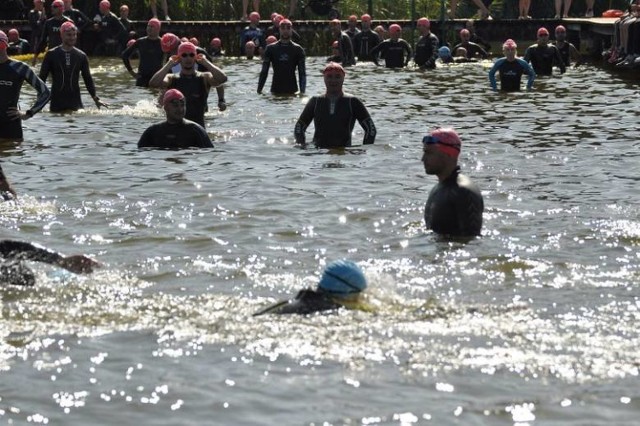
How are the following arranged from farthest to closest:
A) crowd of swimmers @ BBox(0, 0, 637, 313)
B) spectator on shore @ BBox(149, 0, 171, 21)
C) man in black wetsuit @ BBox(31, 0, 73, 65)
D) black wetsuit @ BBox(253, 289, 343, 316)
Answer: spectator on shore @ BBox(149, 0, 171, 21), man in black wetsuit @ BBox(31, 0, 73, 65), crowd of swimmers @ BBox(0, 0, 637, 313), black wetsuit @ BBox(253, 289, 343, 316)

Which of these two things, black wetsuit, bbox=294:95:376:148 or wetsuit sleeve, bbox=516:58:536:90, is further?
wetsuit sleeve, bbox=516:58:536:90

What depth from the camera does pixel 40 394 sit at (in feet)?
25.0

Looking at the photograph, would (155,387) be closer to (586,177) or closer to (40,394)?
(40,394)

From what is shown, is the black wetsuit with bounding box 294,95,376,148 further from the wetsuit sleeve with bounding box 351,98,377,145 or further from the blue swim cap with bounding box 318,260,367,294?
the blue swim cap with bounding box 318,260,367,294

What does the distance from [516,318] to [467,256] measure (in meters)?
2.08

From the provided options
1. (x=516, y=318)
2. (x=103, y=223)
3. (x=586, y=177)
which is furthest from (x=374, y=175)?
(x=516, y=318)

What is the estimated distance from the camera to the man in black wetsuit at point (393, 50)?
35031 millimetres

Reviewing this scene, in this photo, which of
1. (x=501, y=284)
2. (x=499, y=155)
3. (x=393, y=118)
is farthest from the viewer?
(x=393, y=118)

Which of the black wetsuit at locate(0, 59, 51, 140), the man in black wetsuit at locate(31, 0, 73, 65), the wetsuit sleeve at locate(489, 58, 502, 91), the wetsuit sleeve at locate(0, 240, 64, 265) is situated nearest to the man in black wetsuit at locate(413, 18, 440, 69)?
the wetsuit sleeve at locate(489, 58, 502, 91)

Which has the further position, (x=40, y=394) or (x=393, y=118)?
(x=393, y=118)

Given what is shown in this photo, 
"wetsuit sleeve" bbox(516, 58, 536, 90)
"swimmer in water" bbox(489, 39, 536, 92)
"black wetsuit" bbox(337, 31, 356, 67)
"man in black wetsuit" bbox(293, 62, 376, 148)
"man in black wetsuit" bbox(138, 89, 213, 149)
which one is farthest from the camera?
"black wetsuit" bbox(337, 31, 356, 67)

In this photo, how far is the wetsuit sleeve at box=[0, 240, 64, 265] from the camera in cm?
1000

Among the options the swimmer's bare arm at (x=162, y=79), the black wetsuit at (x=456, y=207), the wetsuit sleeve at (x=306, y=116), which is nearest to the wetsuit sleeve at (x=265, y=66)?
the swimmer's bare arm at (x=162, y=79)

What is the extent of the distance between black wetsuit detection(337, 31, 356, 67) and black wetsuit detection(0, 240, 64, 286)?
25732 mm
